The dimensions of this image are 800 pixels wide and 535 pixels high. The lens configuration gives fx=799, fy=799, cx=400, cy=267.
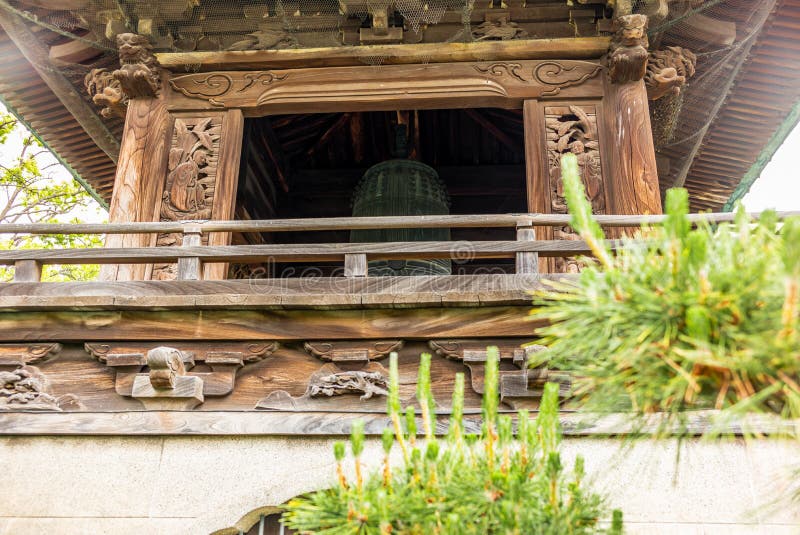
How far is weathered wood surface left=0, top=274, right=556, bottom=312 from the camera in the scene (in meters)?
4.54

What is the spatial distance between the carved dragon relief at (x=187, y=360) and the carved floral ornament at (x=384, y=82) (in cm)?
249

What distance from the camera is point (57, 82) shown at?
7406mm

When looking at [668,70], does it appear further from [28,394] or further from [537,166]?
[28,394]

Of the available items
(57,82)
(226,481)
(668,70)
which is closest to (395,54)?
(668,70)

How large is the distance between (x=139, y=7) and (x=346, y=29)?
5.48 feet

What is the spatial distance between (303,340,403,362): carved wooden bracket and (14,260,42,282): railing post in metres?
1.83

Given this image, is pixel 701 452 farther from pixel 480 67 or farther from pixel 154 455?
pixel 480 67

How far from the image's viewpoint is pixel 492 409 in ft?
7.29

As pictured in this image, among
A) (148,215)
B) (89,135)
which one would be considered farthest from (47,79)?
(148,215)

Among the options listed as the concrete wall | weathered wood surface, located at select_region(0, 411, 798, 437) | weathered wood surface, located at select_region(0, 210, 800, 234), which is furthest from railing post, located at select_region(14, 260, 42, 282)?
the concrete wall

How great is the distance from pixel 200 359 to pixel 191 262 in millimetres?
636

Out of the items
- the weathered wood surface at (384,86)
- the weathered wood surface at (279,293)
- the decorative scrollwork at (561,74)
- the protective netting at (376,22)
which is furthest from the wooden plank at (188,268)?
the decorative scrollwork at (561,74)

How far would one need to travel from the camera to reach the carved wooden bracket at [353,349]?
4.59 metres

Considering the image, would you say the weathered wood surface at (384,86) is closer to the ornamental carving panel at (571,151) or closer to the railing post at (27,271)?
the ornamental carving panel at (571,151)
